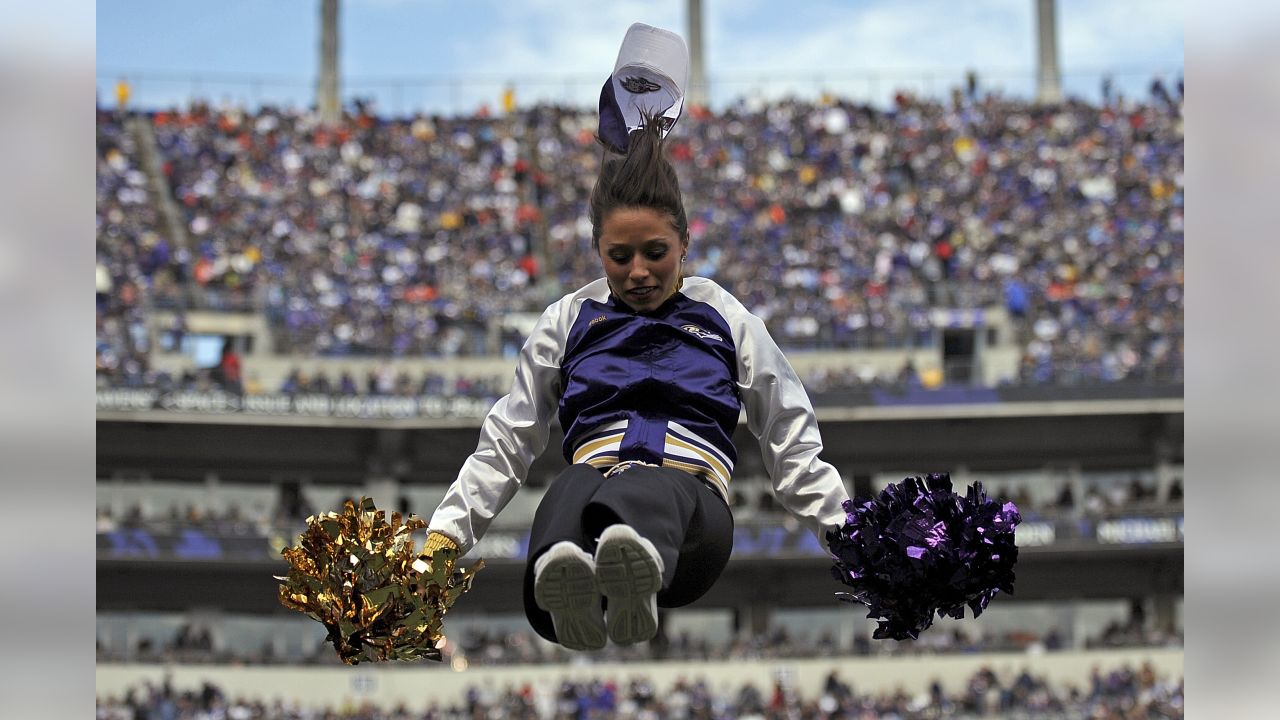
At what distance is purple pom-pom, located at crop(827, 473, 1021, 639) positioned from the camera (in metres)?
3.79

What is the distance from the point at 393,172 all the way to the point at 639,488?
24.1 meters

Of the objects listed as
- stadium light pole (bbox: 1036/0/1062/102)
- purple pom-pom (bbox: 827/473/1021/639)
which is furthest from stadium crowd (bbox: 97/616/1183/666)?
purple pom-pom (bbox: 827/473/1021/639)

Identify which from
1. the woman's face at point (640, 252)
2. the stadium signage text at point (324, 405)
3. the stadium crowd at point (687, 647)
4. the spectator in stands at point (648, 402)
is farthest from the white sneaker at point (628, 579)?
the stadium signage text at point (324, 405)

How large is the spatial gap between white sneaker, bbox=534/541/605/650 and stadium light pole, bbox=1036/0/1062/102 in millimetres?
29408

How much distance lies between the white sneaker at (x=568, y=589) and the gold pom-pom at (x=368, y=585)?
31cm

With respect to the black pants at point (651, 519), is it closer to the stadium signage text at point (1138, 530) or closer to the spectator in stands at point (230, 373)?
the spectator in stands at point (230, 373)

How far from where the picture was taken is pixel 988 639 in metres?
22.7

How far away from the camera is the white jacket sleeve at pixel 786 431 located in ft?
13.5
